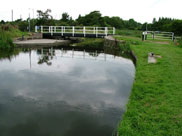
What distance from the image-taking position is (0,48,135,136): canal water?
4.19m

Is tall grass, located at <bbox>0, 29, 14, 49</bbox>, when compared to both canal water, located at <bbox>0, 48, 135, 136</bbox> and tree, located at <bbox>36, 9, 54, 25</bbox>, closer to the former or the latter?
canal water, located at <bbox>0, 48, 135, 136</bbox>

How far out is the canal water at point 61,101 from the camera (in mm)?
4191

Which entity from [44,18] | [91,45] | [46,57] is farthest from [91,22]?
[46,57]

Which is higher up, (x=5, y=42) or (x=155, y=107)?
(x=5, y=42)

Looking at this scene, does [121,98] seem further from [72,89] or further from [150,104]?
[72,89]

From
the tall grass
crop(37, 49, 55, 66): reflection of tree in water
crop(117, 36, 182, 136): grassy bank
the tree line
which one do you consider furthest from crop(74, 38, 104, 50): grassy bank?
crop(117, 36, 182, 136): grassy bank

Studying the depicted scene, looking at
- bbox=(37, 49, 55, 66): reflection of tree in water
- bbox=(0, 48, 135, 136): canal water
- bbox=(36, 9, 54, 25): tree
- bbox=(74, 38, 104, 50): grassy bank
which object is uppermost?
bbox=(36, 9, 54, 25): tree

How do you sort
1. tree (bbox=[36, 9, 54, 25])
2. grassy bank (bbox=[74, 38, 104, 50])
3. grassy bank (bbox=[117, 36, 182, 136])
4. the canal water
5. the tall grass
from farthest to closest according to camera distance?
tree (bbox=[36, 9, 54, 25])
grassy bank (bbox=[74, 38, 104, 50])
the tall grass
the canal water
grassy bank (bbox=[117, 36, 182, 136])

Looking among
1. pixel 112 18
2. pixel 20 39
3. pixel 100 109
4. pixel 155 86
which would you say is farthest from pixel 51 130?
pixel 112 18

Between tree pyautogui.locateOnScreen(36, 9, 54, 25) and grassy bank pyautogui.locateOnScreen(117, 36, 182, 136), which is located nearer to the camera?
grassy bank pyautogui.locateOnScreen(117, 36, 182, 136)

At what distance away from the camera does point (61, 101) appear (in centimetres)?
566

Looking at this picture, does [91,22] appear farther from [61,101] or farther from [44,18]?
[61,101]

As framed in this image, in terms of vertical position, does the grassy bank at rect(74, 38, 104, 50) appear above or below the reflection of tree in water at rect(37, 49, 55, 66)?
above

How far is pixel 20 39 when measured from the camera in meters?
23.4
